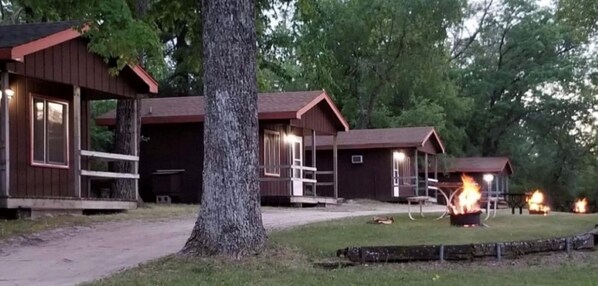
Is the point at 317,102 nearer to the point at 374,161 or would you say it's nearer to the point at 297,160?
the point at 297,160

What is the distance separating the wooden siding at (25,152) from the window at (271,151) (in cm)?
836

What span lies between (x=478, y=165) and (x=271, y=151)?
18.0 m

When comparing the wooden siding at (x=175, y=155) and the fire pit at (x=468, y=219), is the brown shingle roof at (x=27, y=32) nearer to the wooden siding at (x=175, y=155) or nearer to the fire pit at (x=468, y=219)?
the fire pit at (x=468, y=219)

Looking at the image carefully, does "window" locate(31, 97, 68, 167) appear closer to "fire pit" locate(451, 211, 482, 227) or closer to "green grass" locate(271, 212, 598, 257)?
"green grass" locate(271, 212, 598, 257)

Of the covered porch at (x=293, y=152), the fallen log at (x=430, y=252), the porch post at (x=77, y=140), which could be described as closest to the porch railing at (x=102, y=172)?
the porch post at (x=77, y=140)

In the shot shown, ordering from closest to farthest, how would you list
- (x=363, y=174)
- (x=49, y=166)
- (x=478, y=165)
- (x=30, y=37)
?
1. (x=30, y=37)
2. (x=49, y=166)
3. (x=363, y=174)
4. (x=478, y=165)

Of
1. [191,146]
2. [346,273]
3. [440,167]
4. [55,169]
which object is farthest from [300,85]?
[346,273]

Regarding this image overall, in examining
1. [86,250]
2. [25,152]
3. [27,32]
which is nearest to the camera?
[86,250]

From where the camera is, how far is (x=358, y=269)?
9125 millimetres

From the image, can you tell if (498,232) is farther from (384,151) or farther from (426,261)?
(384,151)

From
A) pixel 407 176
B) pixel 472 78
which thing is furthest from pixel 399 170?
pixel 472 78

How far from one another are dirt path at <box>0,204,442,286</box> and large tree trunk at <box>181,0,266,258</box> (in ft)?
3.89

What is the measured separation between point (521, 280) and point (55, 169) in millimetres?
10918

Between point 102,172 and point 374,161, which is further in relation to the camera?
point 374,161
